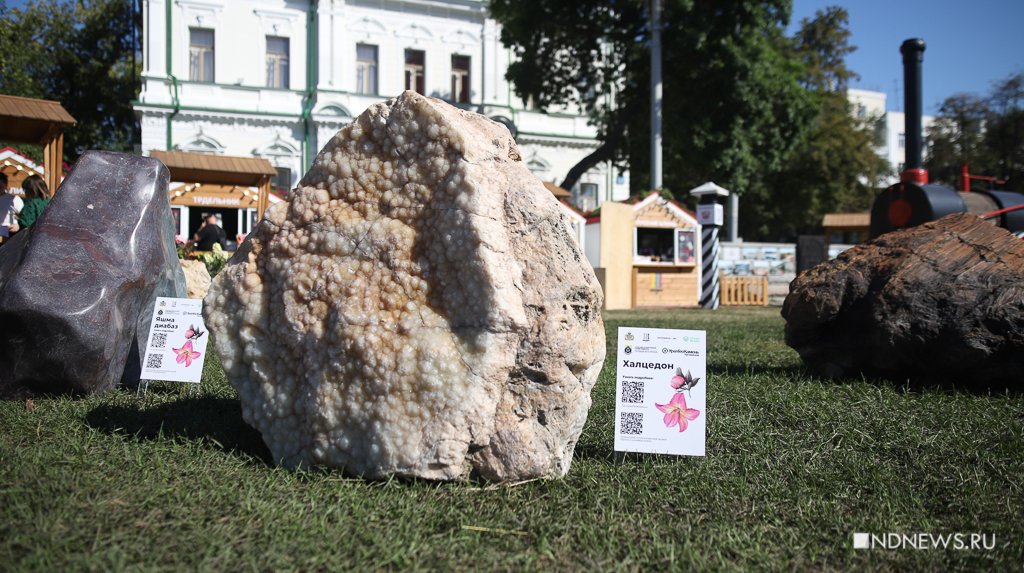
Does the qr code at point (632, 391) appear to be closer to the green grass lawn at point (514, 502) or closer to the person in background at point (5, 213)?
the green grass lawn at point (514, 502)

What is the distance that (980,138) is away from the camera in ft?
121

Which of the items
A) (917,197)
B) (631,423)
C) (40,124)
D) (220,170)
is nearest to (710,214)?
(917,197)

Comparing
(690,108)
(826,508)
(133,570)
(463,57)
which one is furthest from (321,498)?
(463,57)

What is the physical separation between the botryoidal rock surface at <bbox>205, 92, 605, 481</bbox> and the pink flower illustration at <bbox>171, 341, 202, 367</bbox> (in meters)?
1.30

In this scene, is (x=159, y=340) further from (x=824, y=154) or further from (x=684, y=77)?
(x=824, y=154)

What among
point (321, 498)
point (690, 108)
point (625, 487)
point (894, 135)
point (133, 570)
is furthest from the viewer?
point (894, 135)

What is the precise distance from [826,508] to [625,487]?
0.83 m

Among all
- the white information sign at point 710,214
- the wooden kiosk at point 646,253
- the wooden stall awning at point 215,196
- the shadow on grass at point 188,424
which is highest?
the wooden stall awning at point 215,196

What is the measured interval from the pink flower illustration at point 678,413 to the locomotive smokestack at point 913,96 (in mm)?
9330

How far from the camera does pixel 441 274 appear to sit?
3055 mm

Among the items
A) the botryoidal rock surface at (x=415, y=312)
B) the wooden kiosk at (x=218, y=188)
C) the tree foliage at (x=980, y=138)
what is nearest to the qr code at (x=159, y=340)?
the botryoidal rock surface at (x=415, y=312)

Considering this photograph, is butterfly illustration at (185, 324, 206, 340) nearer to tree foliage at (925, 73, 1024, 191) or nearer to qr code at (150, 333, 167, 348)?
qr code at (150, 333, 167, 348)

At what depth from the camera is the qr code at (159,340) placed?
4.47 metres

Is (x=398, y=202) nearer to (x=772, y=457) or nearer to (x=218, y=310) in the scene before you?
(x=218, y=310)
